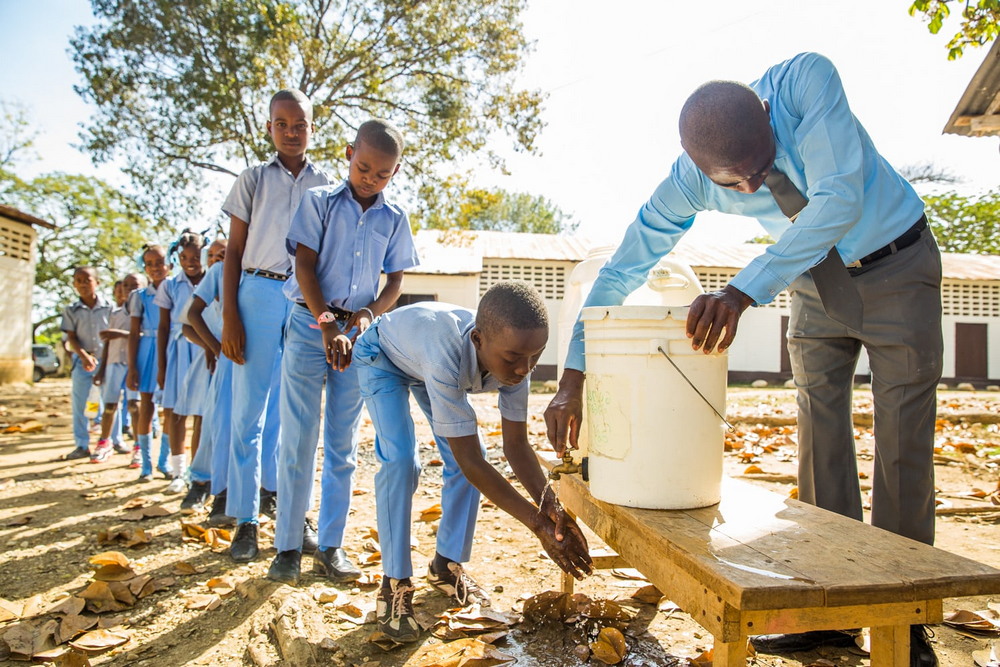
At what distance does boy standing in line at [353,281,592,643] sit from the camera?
2.09 metres

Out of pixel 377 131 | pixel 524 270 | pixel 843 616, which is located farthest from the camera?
pixel 524 270

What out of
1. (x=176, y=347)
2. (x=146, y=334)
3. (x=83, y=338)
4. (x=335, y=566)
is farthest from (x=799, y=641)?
(x=83, y=338)

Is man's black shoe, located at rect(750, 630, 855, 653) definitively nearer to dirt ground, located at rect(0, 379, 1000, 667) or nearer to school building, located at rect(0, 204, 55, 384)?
dirt ground, located at rect(0, 379, 1000, 667)

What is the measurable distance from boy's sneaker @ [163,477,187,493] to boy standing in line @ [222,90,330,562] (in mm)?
1645

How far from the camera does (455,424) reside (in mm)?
2240

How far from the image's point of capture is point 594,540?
3.25 metres

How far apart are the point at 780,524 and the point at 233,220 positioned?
2734 millimetres

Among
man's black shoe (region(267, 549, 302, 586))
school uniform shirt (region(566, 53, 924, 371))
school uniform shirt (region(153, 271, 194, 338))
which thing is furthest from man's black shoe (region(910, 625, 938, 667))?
school uniform shirt (region(153, 271, 194, 338))

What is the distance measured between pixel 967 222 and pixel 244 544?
3124 cm

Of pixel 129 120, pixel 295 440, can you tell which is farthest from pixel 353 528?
pixel 129 120

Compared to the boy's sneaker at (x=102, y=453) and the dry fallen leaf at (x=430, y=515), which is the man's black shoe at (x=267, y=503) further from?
the boy's sneaker at (x=102, y=453)

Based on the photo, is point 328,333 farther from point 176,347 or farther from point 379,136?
point 176,347

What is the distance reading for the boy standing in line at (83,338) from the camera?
6.20 m

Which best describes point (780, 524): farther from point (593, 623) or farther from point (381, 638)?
point (381, 638)
